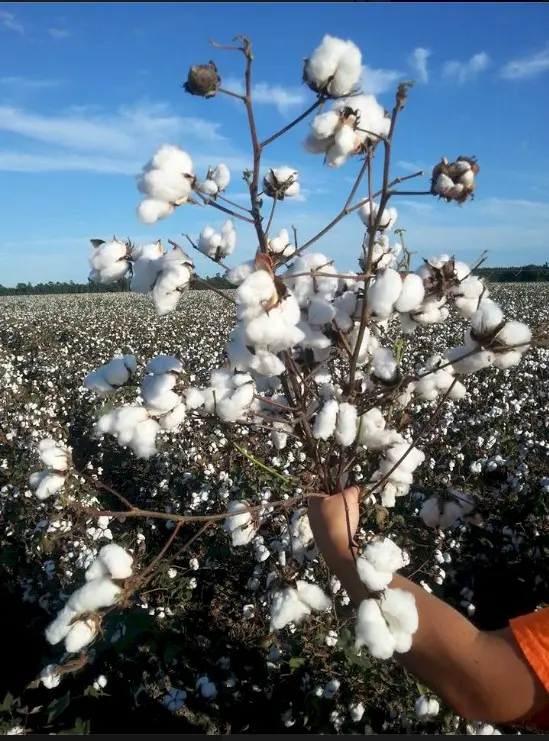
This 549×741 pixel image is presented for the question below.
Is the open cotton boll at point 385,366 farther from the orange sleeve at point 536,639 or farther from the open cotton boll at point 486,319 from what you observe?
the orange sleeve at point 536,639

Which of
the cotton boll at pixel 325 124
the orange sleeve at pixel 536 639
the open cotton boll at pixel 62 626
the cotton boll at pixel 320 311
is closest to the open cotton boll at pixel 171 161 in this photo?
the cotton boll at pixel 325 124

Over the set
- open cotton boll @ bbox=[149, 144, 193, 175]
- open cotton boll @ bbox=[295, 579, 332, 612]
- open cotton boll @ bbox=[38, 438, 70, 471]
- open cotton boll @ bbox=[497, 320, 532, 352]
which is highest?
open cotton boll @ bbox=[149, 144, 193, 175]

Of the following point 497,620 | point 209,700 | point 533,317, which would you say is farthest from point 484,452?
point 533,317

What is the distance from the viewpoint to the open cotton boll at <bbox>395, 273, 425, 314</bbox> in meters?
1.20

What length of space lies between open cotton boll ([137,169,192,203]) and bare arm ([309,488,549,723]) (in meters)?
0.80

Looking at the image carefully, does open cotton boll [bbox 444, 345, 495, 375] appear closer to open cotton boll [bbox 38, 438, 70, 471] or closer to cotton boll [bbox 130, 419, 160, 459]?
cotton boll [bbox 130, 419, 160, 459]

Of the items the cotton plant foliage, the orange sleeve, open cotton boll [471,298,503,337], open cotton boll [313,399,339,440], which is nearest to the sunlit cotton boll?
the cotton plant foliage

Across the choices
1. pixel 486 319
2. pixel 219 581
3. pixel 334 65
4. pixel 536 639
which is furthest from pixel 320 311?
pixel 219 581

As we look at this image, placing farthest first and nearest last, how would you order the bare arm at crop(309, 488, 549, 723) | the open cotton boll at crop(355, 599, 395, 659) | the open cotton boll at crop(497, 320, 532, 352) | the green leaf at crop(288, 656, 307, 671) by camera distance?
the green leaf at crop(288, 656, 307, 671) < the bare arm at crop(309, 488, 549, 723) < the open cotton boll at crop(497, 320, 532, 352) < the open cotton boll at crop(355, 599, 395, 659)

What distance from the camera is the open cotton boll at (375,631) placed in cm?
109

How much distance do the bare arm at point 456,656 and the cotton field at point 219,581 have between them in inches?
3.9

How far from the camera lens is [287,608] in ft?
4.46

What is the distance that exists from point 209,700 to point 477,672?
92.6 inches

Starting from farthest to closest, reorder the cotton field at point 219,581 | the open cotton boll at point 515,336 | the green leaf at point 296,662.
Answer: the green leaf at point 296,662
the cotton field at point 219,581
the open cotton boll at point 515,336
